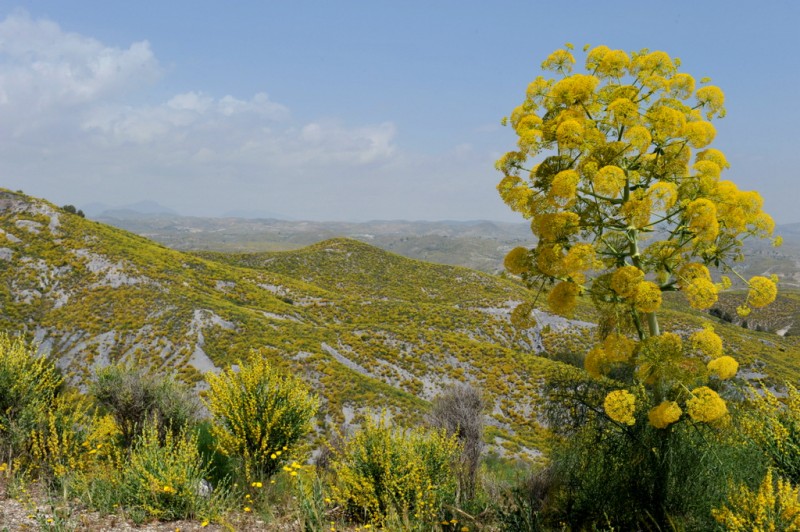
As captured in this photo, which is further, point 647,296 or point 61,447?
point 61,447

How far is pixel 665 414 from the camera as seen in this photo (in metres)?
4.40

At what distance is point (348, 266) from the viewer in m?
66.4

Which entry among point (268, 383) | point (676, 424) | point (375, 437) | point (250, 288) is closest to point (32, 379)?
point (268, 383)

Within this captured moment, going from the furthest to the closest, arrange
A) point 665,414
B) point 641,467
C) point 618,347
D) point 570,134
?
point 641,467
point 618,347
point 570,134
point 665,414

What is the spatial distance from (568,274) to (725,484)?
4007mm

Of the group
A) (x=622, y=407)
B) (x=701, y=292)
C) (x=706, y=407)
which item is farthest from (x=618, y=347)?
(x=701, y=292)

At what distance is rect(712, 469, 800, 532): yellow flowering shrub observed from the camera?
4.06 metres

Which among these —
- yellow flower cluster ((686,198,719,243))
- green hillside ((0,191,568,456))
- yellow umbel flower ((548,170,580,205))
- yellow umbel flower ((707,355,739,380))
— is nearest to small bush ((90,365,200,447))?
green hillside ((0,191,568,456))

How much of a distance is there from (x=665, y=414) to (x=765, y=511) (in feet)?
4.68

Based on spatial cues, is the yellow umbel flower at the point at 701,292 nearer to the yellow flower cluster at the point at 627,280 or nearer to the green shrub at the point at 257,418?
the yellow flower cluster at the point at 627,280

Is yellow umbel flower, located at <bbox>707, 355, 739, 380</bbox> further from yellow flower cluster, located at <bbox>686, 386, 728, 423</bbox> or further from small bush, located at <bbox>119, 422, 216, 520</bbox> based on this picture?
small bush, located at <bbox>119, 422, 216, 520</bbox>

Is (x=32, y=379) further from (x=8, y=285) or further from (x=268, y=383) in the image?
(x=8, y=285)

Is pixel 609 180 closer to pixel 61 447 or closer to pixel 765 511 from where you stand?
pixel 765 511

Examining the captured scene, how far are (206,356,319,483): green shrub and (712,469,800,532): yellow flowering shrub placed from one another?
806 centimetres
